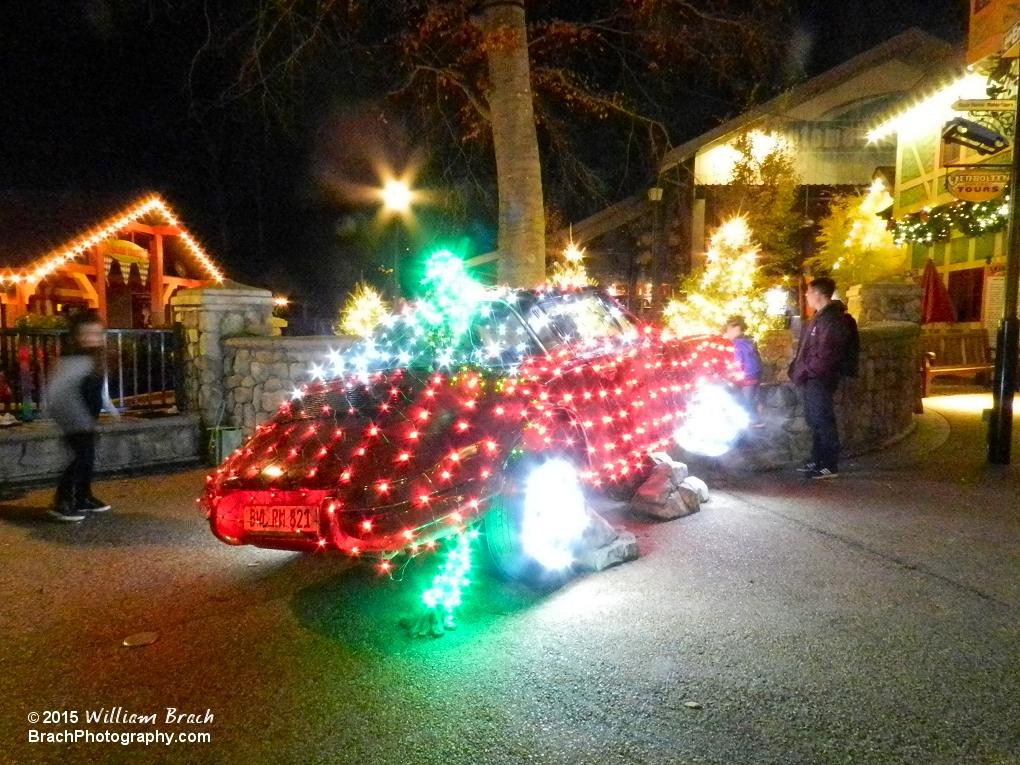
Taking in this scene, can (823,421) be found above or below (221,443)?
above

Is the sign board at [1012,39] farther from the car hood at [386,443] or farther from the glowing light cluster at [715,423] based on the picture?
the car hood at [386,443]

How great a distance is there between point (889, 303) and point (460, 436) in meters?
8.02

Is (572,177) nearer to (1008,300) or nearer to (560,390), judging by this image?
(1008,300)

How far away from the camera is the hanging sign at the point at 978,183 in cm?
818

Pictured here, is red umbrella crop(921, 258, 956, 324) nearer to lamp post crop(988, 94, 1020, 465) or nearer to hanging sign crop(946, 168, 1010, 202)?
hanging sign crop(946, 168, 1010, 202)

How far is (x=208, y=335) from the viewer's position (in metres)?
9.29

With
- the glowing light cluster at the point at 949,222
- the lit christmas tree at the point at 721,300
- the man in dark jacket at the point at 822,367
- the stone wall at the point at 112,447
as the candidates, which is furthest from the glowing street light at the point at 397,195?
the glowing light cluster at the point at 949,222

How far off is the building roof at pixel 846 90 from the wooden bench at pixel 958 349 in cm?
734

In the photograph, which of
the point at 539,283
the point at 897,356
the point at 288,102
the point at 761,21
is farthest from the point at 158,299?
the point at 897,356

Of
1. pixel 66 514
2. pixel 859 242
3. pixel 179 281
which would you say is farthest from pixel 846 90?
pixel 66 514

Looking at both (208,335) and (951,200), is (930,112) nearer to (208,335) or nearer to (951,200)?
(951,200)

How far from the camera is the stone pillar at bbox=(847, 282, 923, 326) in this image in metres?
10.4

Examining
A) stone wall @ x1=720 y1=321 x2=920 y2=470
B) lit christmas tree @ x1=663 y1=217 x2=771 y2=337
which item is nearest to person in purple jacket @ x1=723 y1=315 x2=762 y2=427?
stone wall @ x1=720 y1=321 x2=920 y2=470

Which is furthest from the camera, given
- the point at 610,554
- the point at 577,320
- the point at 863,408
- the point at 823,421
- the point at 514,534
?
the point at 863,408
